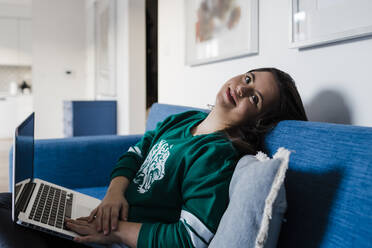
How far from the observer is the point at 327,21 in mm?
1194

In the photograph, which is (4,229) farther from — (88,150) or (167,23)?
(167,23)

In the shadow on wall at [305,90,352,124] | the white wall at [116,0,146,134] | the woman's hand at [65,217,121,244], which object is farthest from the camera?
the white wall at [116,0,146,134]

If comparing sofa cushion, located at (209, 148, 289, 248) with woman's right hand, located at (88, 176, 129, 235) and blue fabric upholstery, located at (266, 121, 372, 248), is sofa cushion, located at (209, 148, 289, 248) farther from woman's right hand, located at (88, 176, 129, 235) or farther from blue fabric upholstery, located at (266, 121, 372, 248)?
woman's right hand, located at (88, 176, 129, 235)

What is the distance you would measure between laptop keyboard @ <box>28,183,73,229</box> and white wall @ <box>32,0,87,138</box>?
5.20 meters

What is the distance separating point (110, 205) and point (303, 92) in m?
0.85

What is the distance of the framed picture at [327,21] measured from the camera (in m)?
1.07

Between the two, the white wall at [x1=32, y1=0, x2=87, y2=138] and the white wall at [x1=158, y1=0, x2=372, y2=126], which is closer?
the white wall at [x1=158, y1=0, x2=372, y2=126]

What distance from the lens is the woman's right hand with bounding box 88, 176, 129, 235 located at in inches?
37.2

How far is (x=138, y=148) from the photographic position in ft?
4.43

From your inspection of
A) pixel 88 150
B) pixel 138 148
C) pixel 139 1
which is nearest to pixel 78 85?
pixel 139 1

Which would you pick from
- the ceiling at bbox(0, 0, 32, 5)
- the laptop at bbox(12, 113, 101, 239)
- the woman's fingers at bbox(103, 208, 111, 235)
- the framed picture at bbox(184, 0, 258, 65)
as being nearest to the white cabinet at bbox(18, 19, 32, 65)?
the ceiling at bbox(0, 0, 32, 5)

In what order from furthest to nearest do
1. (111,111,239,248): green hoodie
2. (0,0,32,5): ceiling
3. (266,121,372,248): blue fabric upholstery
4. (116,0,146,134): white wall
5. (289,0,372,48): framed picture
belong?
(0,0,32,5): ceiling → (116,0,146,134): white wall → (289,0,372,48): framed picture → (111,111,239,248): green hoodie → (266,121,372,248): blue fabric upholstery

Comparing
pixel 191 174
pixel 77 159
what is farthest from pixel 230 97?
pixel 77 159

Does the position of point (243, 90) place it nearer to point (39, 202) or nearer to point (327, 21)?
point (327, 21)
